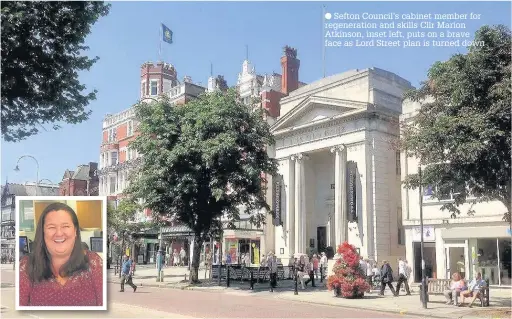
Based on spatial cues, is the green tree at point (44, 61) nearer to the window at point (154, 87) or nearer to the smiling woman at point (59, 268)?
the smiling woman at point (59, 268)

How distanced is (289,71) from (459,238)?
27.9 metres

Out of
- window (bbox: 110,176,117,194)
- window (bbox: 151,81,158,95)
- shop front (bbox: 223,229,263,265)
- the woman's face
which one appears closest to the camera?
the woman's face

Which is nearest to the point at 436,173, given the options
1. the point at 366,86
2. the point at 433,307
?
the point at 433,307

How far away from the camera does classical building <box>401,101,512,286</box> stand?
27828 millimetres

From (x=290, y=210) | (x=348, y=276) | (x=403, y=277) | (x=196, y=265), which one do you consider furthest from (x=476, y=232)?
(x=290, y=210)

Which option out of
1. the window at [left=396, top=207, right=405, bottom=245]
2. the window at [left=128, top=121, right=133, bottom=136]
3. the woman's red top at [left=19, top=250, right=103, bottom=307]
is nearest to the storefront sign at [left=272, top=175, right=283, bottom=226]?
the window at [left=396, top=207, right=405, bottom=245]

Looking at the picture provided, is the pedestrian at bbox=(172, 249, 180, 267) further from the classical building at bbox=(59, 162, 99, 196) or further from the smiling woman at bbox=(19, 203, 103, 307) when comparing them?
the smiling woman at bbox=(19, 203, 103, 307)

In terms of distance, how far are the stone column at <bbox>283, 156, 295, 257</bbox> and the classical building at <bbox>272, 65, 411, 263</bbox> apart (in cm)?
8

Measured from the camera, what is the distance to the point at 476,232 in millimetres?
28328

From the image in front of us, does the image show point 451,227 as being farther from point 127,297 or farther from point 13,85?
point 13,85

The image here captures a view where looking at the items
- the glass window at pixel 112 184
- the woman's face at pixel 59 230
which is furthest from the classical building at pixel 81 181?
the woman's face at pixel 59 230

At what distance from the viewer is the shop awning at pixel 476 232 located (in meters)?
27.3

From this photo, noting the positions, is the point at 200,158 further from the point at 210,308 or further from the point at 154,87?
the point at 154,87

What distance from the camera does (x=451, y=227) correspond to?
3006 cm
